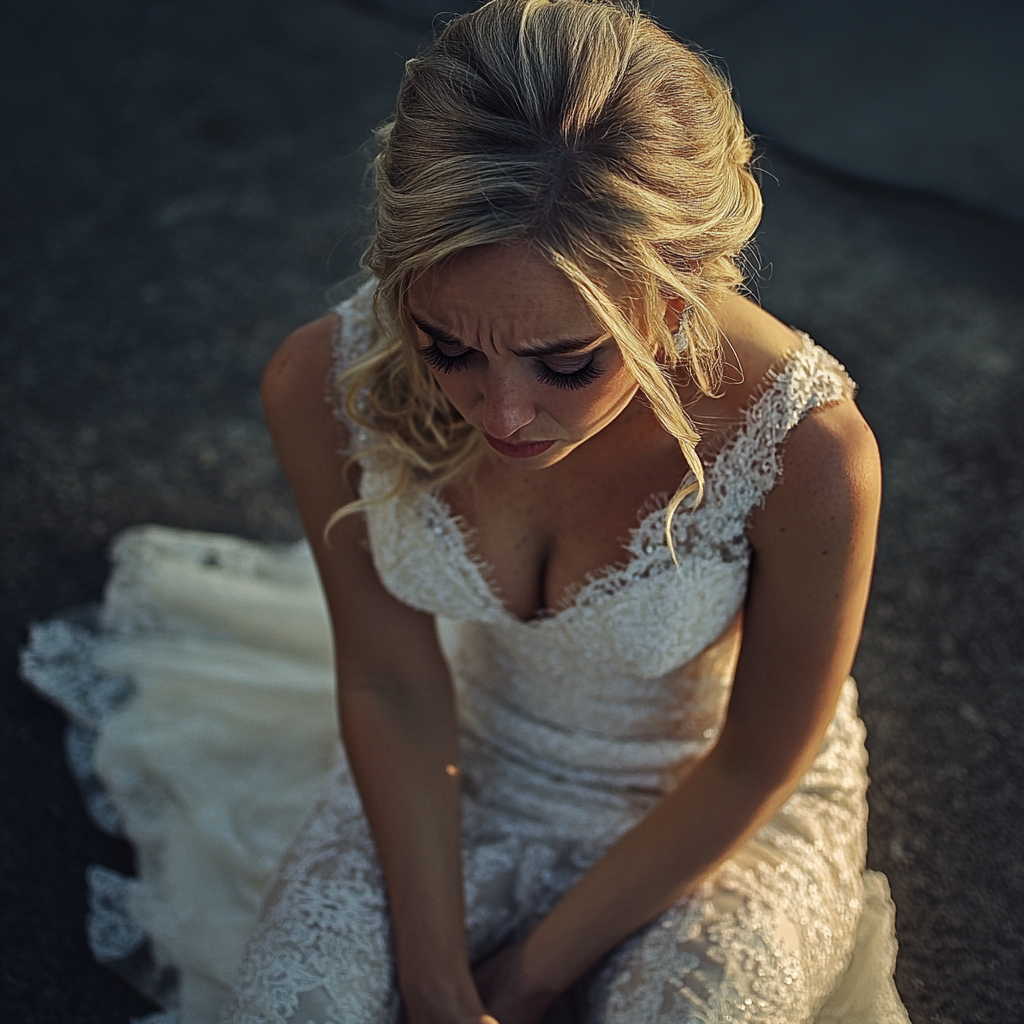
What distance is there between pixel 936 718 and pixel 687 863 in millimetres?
1143

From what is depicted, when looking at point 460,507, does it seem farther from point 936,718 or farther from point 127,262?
point 127,262

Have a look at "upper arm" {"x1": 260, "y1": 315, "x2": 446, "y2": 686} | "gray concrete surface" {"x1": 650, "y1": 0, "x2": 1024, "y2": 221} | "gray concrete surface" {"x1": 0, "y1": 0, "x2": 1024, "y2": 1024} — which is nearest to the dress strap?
"upper arm" {"x1": 260, "y1": 315, "x2": 446, "y2": 686}

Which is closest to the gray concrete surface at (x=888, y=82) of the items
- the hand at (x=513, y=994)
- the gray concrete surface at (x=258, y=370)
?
the gray concrete surface at (x=258, y=370)

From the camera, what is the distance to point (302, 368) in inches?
68.5

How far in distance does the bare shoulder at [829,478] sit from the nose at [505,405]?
1.33ft

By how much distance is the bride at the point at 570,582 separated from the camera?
1.23 meters

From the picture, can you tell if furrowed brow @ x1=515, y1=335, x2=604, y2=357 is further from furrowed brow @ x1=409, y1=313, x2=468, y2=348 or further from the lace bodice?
the lace bodice

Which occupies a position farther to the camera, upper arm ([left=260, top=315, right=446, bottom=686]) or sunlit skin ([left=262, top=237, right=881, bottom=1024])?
upper arm ([left=260, top=315, right=446, bottom=686])

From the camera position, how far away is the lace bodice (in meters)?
1.56

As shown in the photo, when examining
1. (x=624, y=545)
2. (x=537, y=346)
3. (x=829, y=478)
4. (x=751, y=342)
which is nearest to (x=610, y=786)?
(x=624, y=545)

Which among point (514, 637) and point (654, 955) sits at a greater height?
point (514, 637)

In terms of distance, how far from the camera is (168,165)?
4.30 m

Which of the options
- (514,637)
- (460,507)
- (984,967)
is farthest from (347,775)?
(984,967)

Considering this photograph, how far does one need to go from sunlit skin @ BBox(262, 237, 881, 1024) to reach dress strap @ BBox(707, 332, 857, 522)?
0.02 metres
